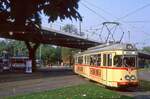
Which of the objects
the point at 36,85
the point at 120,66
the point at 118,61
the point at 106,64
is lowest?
the point at 36,85

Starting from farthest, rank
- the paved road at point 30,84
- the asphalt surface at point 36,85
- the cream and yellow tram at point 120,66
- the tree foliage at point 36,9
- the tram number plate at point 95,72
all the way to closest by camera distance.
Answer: the tram number plate at point 95,72 → the cream and yellow tram at point 120,66 → the paved road at point 30,84 → the asphalt surface at point 36,85 → the tree foliage at point 36,9

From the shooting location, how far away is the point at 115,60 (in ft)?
97.0

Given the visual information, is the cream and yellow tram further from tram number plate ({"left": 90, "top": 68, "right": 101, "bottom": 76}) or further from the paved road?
the paved road

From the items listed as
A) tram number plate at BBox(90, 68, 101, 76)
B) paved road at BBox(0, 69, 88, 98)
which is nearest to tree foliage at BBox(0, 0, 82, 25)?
paved road at BBox(0, 69, 88, 98)

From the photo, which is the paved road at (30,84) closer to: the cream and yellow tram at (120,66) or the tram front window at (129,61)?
the cream and yellow tram at (120,66)

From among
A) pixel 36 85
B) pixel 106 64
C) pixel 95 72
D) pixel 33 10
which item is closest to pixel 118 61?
pixel 106 64

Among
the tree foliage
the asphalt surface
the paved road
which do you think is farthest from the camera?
the paved road

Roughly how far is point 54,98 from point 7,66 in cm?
6131

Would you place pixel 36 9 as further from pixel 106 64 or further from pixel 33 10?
pixel 106 64

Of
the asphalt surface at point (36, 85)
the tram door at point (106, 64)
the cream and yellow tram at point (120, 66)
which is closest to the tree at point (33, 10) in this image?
the asphalt surface at point (36, 85)

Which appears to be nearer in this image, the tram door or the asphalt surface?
the asphalt surface

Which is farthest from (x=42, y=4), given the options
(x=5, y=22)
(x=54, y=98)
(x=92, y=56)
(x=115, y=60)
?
(x=92, y=56)

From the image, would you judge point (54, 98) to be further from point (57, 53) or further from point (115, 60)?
point (57, 53)

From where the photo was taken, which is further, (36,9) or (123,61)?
(123,61)
